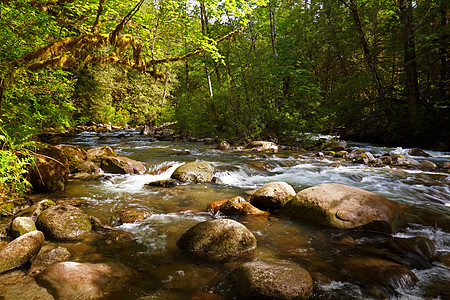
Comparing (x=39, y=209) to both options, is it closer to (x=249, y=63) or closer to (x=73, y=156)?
(x=73, y=156)

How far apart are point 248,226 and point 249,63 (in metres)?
12.2

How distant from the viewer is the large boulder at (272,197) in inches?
191

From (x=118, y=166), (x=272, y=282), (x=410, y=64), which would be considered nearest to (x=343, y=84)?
(x=410, y=64)

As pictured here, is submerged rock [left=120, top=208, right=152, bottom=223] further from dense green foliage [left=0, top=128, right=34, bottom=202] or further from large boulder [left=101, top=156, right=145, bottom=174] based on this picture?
large boulder [left=101, top=156, right=145, bottom=174]

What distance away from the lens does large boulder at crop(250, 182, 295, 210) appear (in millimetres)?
4840

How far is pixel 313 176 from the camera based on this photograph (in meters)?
7.64

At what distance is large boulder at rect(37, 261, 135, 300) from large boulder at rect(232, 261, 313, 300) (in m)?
1.29

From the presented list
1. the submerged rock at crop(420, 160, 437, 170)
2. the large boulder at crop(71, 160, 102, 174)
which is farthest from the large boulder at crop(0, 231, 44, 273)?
the submerged rock at crop(420, 160, 437, 170)

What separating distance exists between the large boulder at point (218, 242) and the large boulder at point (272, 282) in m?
0.57

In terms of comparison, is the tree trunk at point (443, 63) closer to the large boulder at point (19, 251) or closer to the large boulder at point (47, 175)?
the large boulder at point (19, 251)

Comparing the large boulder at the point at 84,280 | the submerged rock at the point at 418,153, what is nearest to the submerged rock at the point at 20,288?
the large boulder at the point at 84,280

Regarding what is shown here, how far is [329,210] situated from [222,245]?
2125mm

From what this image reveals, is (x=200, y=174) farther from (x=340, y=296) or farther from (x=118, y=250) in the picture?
(x=340, y=296)

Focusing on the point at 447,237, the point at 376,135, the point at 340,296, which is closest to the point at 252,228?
the point at 340,296
